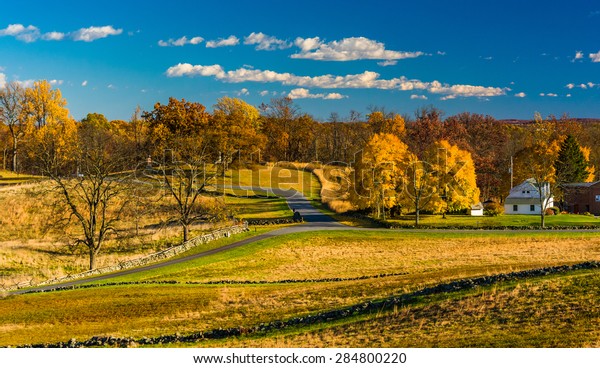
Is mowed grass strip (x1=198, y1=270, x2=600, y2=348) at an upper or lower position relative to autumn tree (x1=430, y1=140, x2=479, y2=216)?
lower

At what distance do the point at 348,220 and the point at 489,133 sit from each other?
220 feet

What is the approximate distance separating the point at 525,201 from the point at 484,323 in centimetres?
5977

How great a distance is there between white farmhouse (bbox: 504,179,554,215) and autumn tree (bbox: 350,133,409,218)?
1794 centimetres

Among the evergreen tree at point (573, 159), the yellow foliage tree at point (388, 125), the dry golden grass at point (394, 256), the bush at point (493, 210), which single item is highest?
the yellow foliage tree at point (388, 125)

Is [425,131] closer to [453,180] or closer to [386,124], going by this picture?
[386,124]

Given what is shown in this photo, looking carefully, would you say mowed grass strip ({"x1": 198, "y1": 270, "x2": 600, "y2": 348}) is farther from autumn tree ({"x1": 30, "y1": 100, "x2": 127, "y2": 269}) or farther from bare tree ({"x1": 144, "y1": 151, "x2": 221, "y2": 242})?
bare tree ({"x1": 144, "y1": 151, "x2": 221, "y2": 242})

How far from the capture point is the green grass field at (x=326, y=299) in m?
21.1

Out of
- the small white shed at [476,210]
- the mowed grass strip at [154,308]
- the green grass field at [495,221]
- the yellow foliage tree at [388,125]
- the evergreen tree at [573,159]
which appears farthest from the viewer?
the yellow foliage tree at [388,125]

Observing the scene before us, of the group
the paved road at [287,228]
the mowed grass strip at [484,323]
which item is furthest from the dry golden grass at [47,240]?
the mowed grass strip at [484,323]

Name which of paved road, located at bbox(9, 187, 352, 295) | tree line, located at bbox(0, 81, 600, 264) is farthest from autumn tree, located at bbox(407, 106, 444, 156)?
paved road, located at bbox(9, 187, 352, 295)

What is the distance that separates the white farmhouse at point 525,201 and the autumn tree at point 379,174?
58.9ft

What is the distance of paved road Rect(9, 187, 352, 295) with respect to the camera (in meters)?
39.0

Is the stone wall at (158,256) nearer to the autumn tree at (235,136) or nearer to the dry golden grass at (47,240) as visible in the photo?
the dry golden grass at (47,240)

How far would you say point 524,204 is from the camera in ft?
247
